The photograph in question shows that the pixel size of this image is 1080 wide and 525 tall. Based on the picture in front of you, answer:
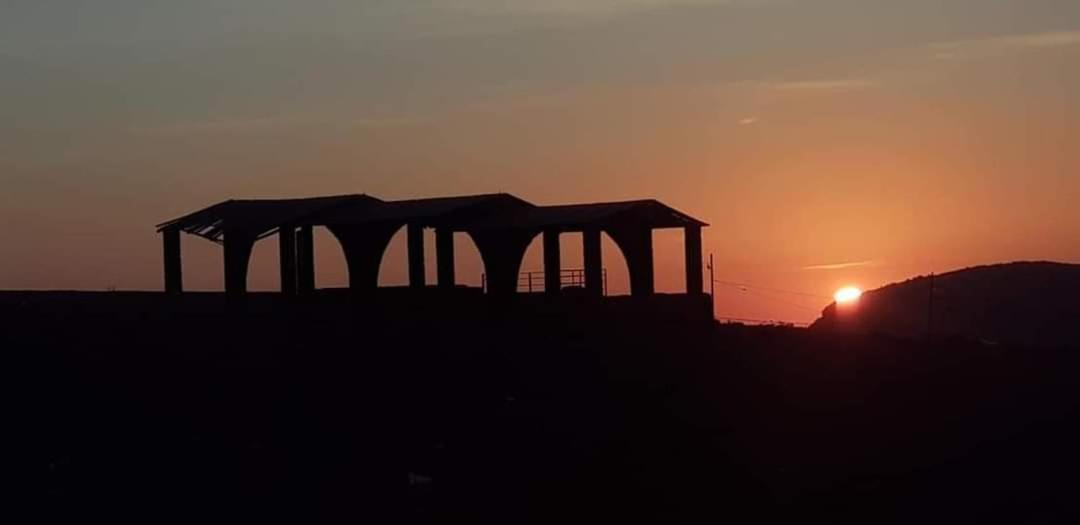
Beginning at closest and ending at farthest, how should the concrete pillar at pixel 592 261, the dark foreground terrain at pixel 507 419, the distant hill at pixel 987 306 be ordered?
the dark foreground terrain at pixel 507 419
the concrete pillar at pixel 592 261
the distant hill at pixel 987 306

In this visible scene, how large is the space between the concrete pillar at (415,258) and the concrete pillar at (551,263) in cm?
345

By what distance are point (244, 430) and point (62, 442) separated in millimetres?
3655

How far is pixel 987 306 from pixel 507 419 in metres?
49.8

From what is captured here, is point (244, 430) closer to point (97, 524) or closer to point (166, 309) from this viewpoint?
point (97, 524)

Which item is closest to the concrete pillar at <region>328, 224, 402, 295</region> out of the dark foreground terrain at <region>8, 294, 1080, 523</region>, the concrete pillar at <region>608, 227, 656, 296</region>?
the dark foreground terrain at <region>8, 294, 1080, 523</region>

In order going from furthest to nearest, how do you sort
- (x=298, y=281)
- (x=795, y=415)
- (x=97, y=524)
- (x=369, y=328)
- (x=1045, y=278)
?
(x=1045, y=278), (x=298, y=281), (x=369, y=328), (x=795, y=415), (x=97, y=524)

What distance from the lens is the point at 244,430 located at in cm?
3469

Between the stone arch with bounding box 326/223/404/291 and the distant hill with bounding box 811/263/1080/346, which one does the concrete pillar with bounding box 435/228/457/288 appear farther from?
the distant hill with bounding box 811/263/1080/346

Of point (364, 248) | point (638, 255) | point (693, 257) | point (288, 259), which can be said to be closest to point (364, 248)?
point (364, 248)

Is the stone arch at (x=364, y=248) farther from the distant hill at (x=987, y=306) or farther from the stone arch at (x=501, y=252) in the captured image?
the distant hill at (x=987, y=306)

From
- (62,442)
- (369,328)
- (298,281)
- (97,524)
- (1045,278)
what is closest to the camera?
(97,524)

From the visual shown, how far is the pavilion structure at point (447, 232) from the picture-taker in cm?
4578

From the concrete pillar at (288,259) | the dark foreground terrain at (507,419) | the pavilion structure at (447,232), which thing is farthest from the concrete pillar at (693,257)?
the concrete pillar at (288,259)

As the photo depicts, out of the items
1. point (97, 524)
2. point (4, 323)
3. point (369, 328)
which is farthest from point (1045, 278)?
point (97, 524)
